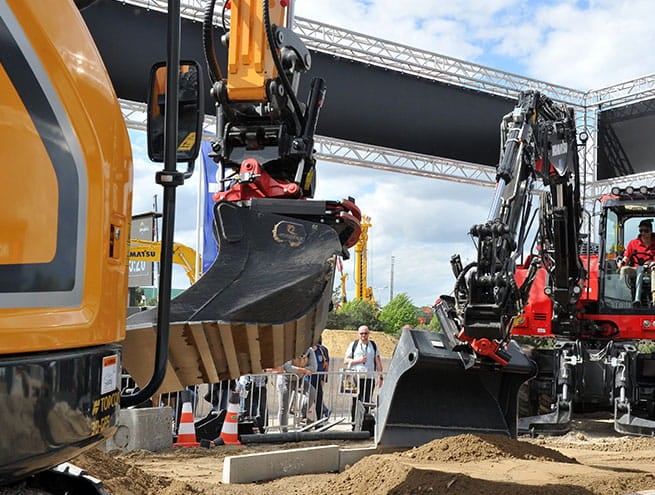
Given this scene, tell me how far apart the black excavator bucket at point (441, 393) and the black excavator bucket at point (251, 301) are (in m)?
3.52

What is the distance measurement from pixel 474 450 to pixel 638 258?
A: 5354mm

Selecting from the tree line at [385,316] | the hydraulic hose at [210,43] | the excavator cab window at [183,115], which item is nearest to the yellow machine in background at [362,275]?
the tree line at [385,316]

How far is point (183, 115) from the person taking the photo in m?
2.61

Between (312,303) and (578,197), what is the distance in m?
6.83

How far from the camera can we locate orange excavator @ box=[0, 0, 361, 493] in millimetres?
1888

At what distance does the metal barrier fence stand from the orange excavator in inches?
244

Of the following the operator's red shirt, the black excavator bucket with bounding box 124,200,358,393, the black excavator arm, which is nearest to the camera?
the black excavator bucket with bounding box 124,200,358,393

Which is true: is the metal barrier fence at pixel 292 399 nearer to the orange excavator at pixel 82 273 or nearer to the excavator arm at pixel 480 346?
the excavator arm at pixel 480 346

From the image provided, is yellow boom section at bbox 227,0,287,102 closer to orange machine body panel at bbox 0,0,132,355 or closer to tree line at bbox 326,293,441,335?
orange machine body panel at bbox 0,0,132,355

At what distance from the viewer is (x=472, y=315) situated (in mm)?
6953

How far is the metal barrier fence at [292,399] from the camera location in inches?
385

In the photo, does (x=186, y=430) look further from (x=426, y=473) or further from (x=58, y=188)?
(x=58, y=188)

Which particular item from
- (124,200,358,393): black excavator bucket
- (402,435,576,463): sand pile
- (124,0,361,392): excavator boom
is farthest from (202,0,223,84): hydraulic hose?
(402,435,576,463): sand pile

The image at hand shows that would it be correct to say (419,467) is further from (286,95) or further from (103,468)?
(286,95)
